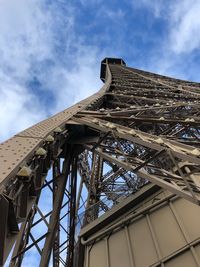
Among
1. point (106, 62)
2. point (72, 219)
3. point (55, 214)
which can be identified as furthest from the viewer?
point (106, 62)

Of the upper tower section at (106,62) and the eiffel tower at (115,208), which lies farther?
the upper tower section at (106,62)

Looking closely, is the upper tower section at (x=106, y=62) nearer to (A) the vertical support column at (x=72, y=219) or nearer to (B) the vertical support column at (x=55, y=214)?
(A) the vertical support column at (x=72, y=219)

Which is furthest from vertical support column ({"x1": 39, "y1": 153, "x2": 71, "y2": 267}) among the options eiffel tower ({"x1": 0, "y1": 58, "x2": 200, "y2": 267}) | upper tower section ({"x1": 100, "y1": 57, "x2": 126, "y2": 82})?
Result: upper tower section ({"x1": 100, "y1": 57, "x2": 126, "y2": 82})

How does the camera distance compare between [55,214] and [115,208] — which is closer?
[55,214]

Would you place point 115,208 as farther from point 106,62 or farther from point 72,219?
point 106,62

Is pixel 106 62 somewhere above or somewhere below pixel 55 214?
above

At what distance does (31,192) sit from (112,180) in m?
11.2

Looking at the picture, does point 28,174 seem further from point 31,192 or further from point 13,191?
point 31,192

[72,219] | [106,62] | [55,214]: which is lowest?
[55,214]

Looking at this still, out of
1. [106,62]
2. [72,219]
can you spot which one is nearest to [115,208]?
[72,219]

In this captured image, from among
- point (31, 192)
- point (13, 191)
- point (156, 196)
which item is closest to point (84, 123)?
point (156, 196)

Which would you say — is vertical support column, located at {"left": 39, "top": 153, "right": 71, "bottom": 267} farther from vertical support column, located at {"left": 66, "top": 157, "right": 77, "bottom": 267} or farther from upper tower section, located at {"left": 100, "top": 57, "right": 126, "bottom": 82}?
upper tower section, located at {"left": 100, "top": 57, "right": 126, "bottom": 82}

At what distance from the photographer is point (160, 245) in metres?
5.80

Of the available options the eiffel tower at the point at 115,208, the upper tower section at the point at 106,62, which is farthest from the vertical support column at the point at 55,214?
the upper tower section at the point at 106,62
